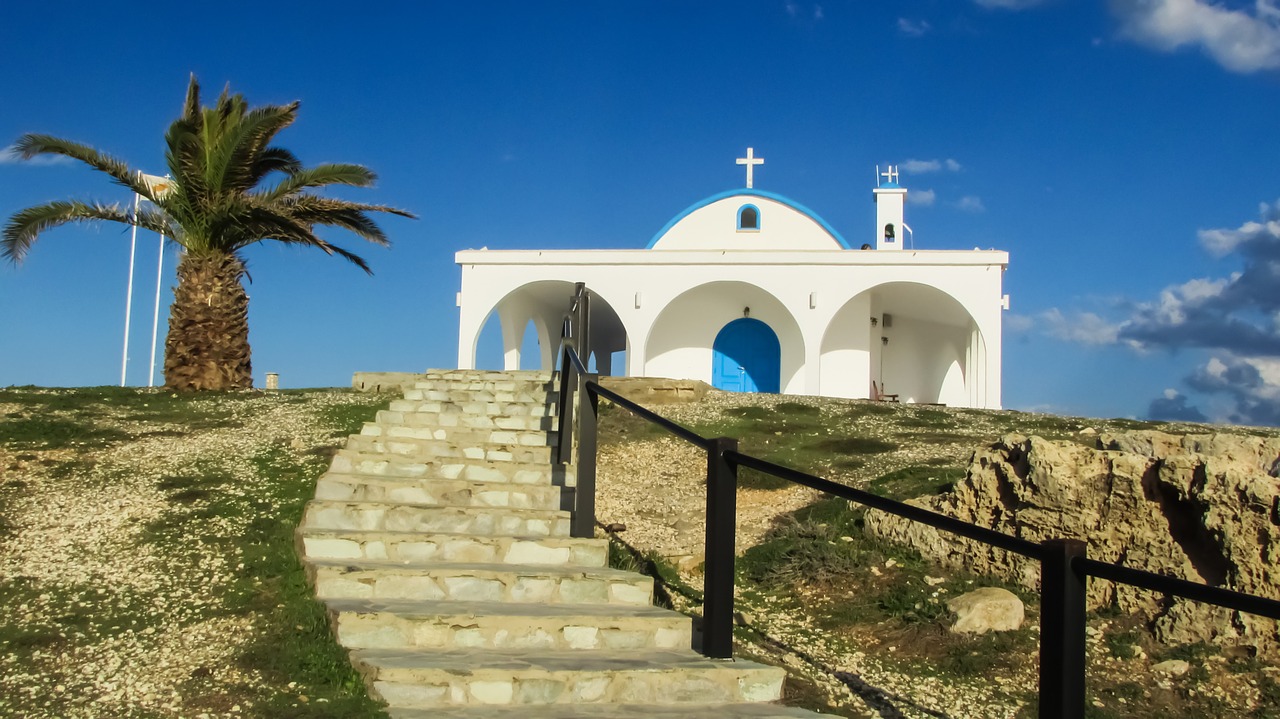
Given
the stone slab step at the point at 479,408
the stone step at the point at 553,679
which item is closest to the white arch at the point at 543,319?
the stone slab step at the point at 479,408

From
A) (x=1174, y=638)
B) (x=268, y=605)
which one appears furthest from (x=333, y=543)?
(x=1174, y=638)

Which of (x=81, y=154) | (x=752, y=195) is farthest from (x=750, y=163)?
(x=81, y=154)

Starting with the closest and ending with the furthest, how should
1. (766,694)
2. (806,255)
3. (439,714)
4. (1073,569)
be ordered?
(1073,569), (439,714), (766,694), (806,255)

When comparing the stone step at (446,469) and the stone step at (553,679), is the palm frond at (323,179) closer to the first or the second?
the stone step at (446,469)

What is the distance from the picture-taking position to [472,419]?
8711 millimetres

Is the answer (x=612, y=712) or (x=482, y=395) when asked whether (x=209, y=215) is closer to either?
(x=482, y=395)

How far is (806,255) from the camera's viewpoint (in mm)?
19922

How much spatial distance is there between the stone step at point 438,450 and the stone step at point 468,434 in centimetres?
19

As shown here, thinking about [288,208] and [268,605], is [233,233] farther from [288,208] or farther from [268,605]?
[268,605]

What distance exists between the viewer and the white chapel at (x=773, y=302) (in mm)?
19734

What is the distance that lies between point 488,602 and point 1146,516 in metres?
3.81

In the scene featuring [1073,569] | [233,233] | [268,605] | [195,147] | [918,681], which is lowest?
[918,681]

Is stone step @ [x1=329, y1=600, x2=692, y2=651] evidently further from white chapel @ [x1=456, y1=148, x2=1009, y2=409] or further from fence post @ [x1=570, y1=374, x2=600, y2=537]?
white chapel @ [x1=456, y1=148, x2=1009, y2=409]

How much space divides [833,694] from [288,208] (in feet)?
35.3
